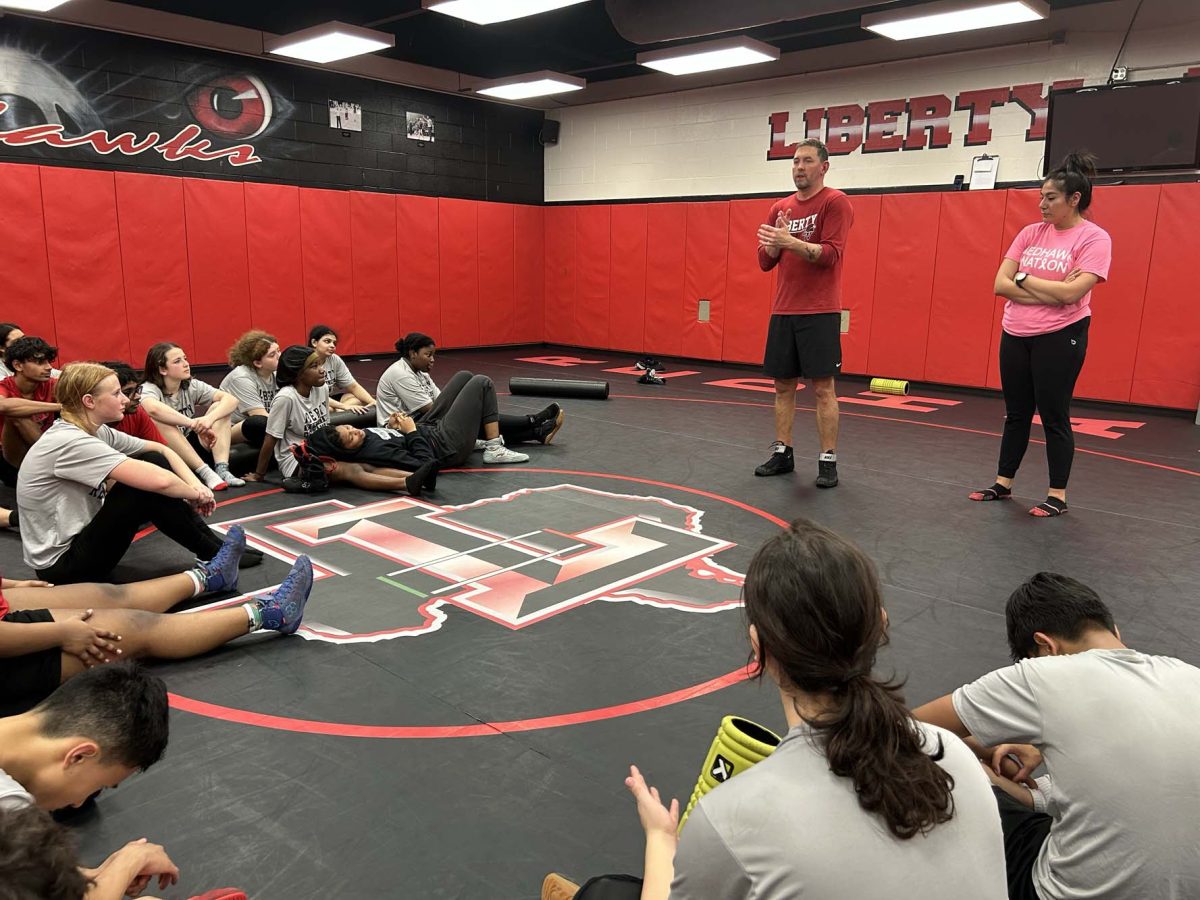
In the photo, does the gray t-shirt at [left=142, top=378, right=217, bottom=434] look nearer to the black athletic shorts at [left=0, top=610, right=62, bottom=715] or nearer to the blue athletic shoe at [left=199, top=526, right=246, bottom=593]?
the blue athletic shoe at [left=199, top=526, right=246, bottom=593]

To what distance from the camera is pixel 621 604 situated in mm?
3578

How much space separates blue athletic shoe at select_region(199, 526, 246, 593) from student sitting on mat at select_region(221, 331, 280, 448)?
239 centimetres

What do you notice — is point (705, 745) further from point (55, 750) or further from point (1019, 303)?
point (1019, 303)

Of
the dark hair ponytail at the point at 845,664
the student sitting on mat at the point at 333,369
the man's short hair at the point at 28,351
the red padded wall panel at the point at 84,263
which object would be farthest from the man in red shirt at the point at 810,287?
the red padded wall panel at the point at 84,263

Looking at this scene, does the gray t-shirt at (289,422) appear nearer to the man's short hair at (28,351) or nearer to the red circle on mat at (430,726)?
the man's short hair at (28,351)

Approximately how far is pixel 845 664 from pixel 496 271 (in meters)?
13.2

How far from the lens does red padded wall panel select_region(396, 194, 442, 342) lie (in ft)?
41.4

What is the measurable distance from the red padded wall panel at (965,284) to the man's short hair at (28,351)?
9039mm

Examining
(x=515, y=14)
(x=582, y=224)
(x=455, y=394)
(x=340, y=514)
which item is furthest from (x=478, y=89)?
(x=340, y=514)

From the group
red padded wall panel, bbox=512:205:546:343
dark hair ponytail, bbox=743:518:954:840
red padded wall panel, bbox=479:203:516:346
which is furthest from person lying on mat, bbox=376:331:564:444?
red padded wall panel, bbox=512:205:546:343

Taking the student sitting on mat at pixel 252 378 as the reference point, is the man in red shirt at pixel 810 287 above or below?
above

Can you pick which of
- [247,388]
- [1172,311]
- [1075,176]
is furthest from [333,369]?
[1172,311]

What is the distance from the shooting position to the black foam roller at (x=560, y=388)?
358 inches

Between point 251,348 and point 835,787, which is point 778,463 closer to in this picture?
point 251,348
